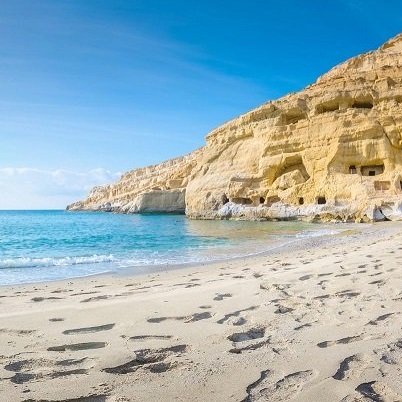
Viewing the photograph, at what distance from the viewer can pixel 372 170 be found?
128ft

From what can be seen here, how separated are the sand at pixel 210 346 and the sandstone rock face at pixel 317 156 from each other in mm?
29855

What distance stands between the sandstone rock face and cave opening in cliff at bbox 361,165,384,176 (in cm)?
7

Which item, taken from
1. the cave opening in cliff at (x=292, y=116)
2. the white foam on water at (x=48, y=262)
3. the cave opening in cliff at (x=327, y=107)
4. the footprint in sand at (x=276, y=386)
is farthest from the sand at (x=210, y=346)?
the cave opening in cliff at (x=292, y=116)

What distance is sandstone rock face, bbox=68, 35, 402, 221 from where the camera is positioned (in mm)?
36312

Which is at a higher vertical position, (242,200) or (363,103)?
(363,103)

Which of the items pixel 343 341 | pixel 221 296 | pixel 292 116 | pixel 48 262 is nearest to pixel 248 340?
pixel 343 341

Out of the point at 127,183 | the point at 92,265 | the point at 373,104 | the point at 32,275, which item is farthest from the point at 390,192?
the point at 127,183

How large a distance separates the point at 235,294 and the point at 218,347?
2086 mm

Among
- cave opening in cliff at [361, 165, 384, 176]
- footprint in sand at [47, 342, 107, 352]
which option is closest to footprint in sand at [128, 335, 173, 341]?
footprint in sand at [47, 342, 107, 352]

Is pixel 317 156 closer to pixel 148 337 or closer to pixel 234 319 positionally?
pixel 234 319

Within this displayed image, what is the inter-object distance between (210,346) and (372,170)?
131 ft

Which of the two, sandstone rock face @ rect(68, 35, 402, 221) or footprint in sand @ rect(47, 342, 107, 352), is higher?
sandstone rock face @ rect(68, 35, 402, 221)

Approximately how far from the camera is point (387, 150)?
122 feet

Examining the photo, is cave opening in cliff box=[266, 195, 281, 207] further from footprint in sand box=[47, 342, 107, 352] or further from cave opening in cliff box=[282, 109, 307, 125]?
footprint in sand box=[47, 342, 107, 352]
